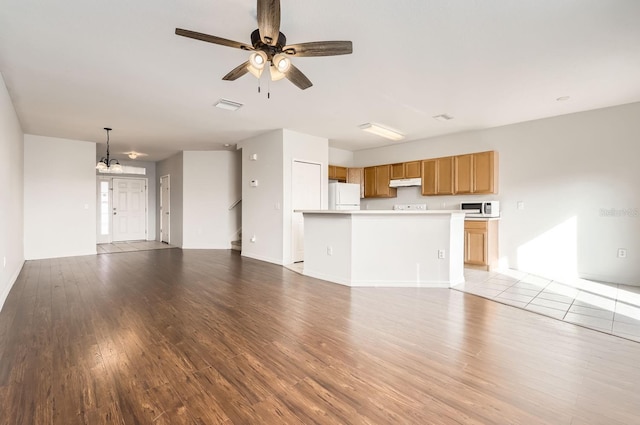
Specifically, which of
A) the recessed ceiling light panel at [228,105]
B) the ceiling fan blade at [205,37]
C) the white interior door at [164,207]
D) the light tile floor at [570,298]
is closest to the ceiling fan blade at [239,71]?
the ceiling fan blade at [205,37]

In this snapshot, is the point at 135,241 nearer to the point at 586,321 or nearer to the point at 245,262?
the point at 245,262

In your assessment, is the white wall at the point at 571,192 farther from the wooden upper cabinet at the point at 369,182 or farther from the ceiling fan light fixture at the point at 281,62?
the ceiling fan light fixture at the point at 281,62

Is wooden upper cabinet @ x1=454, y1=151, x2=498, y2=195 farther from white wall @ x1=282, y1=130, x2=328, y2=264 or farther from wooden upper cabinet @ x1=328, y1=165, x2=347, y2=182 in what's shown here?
white wall @ x1=282, y1=130, x2=328, y2=264

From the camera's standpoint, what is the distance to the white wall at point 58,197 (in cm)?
606

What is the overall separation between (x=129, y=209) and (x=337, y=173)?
259 inches

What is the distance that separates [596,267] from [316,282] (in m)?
4.27

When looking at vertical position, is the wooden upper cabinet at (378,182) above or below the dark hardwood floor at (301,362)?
above

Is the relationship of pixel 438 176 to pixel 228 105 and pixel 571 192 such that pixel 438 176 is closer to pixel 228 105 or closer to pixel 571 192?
pixel 571 192

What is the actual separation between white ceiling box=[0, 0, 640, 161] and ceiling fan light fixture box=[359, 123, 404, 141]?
306 mm

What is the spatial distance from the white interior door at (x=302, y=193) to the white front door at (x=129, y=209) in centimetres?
617

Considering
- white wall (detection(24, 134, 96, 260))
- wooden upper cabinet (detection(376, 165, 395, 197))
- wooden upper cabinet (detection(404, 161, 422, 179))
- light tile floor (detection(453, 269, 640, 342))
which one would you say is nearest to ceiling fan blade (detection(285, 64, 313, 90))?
light tile floor (detection(453, 269, 640, 342))

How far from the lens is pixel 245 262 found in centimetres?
591

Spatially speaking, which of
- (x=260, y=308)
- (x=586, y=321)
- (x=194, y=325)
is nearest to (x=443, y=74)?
(x=586, y=321)

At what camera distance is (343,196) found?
6.79 metres
